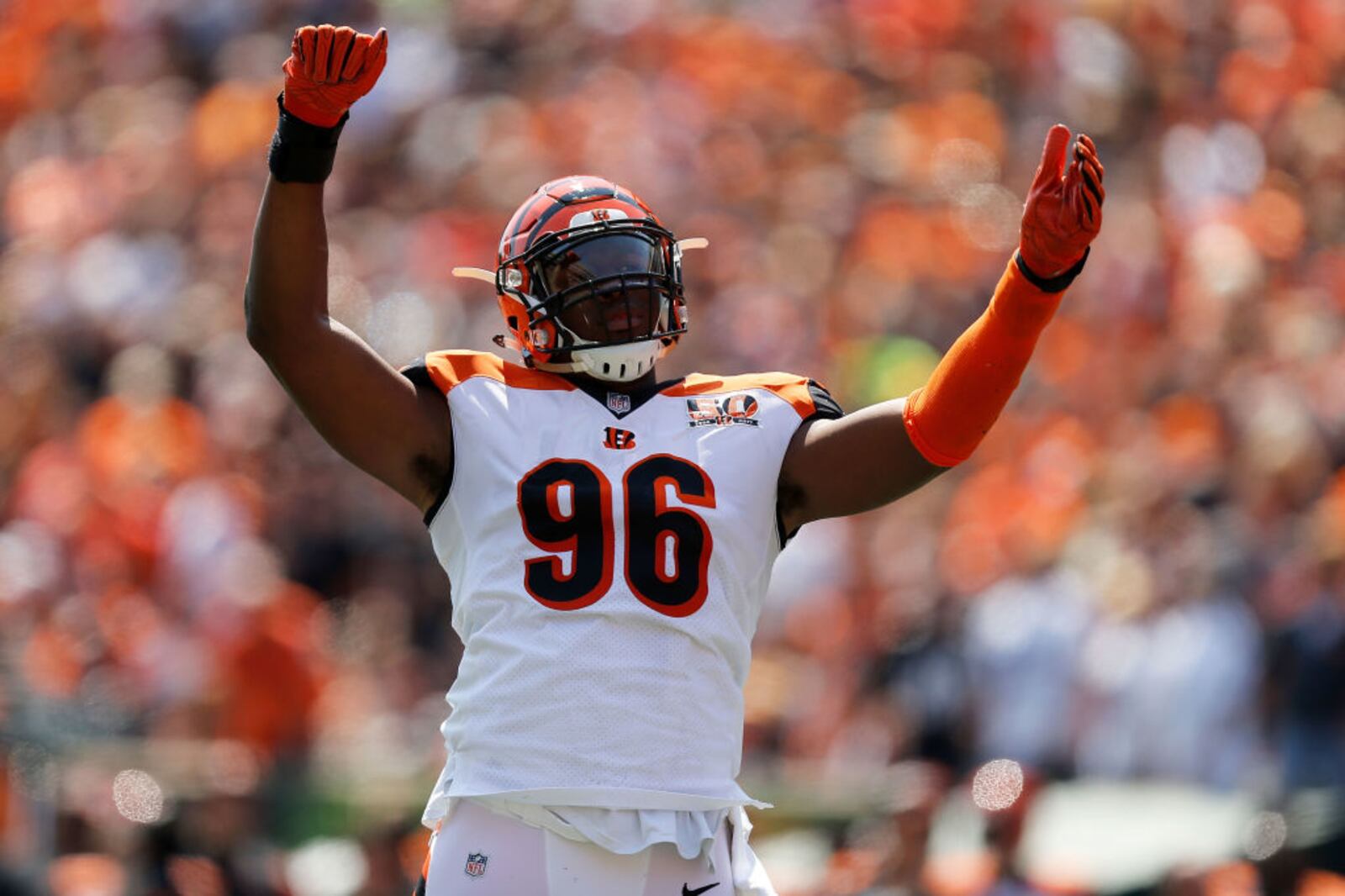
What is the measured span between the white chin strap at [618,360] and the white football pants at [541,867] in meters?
0.82

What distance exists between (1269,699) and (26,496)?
5.70 m

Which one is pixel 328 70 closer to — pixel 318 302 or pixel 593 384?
pixel 318 302

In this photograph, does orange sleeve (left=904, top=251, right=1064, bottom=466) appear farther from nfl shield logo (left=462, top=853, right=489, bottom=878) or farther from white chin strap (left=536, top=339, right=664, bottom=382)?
nfl shield logo (left=462, top=853, right=489, bottom=878)

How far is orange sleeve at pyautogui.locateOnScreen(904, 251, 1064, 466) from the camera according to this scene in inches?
136

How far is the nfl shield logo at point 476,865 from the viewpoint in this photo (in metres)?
3.40

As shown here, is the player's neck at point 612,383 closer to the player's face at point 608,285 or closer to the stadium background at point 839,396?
the player's face at point 608,285

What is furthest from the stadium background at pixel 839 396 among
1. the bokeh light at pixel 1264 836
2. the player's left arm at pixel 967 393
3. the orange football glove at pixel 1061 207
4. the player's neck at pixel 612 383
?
the orange football glove at pixel 1061 207

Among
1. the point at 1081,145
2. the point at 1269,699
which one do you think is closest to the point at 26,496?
the point at 1269,699

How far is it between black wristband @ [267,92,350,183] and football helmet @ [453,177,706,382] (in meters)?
0.43

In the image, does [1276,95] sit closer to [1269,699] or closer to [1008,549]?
[1008,549]

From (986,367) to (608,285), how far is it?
704 mm

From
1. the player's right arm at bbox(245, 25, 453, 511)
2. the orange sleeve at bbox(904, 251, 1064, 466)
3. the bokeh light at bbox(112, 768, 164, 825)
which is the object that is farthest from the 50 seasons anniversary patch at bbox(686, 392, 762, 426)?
the bokeh light at bbox(112, 768, 164, 825)

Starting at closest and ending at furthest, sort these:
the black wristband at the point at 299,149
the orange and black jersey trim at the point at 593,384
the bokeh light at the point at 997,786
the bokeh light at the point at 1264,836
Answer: the black wristband at the point at 299,149
the orange and black jersey trim at the point at 593,384
the bokeh light at the point at 1264,836
the bokeh light at the point at 997,786

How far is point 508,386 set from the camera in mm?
3676
